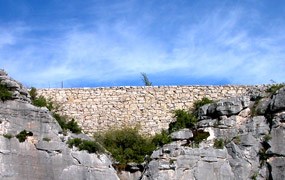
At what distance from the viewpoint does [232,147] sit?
74.5 feet

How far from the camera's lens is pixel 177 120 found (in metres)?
24.3

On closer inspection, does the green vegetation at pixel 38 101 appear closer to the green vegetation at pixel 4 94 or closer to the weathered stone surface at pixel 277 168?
the green vegetation at pixel 4 94

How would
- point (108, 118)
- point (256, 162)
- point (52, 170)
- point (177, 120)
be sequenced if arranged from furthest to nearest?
point (108, 118) < point (177, 120) < point (256, 162) < point (52, 170)

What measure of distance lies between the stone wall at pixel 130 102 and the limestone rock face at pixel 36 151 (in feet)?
15.9

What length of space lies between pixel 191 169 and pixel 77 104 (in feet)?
23.1

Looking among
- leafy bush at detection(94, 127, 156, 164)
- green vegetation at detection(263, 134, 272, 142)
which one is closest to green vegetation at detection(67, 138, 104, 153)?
leafy bush at detection(94, 127, 156, 164)

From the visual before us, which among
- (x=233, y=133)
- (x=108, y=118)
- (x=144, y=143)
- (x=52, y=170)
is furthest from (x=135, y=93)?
(x=52, y=170)

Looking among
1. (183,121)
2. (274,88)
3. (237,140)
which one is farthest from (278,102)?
(183,121)

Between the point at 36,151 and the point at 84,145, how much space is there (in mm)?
→ 1721

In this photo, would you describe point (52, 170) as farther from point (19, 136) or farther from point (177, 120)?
point (177, 120)

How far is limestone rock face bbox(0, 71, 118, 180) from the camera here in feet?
67.3

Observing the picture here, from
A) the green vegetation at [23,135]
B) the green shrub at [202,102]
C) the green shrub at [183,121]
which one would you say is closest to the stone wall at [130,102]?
the green shrub at [202,102]

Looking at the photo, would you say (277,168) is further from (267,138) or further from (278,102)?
(278,102)

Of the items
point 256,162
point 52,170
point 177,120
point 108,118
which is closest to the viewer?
point 52,170
